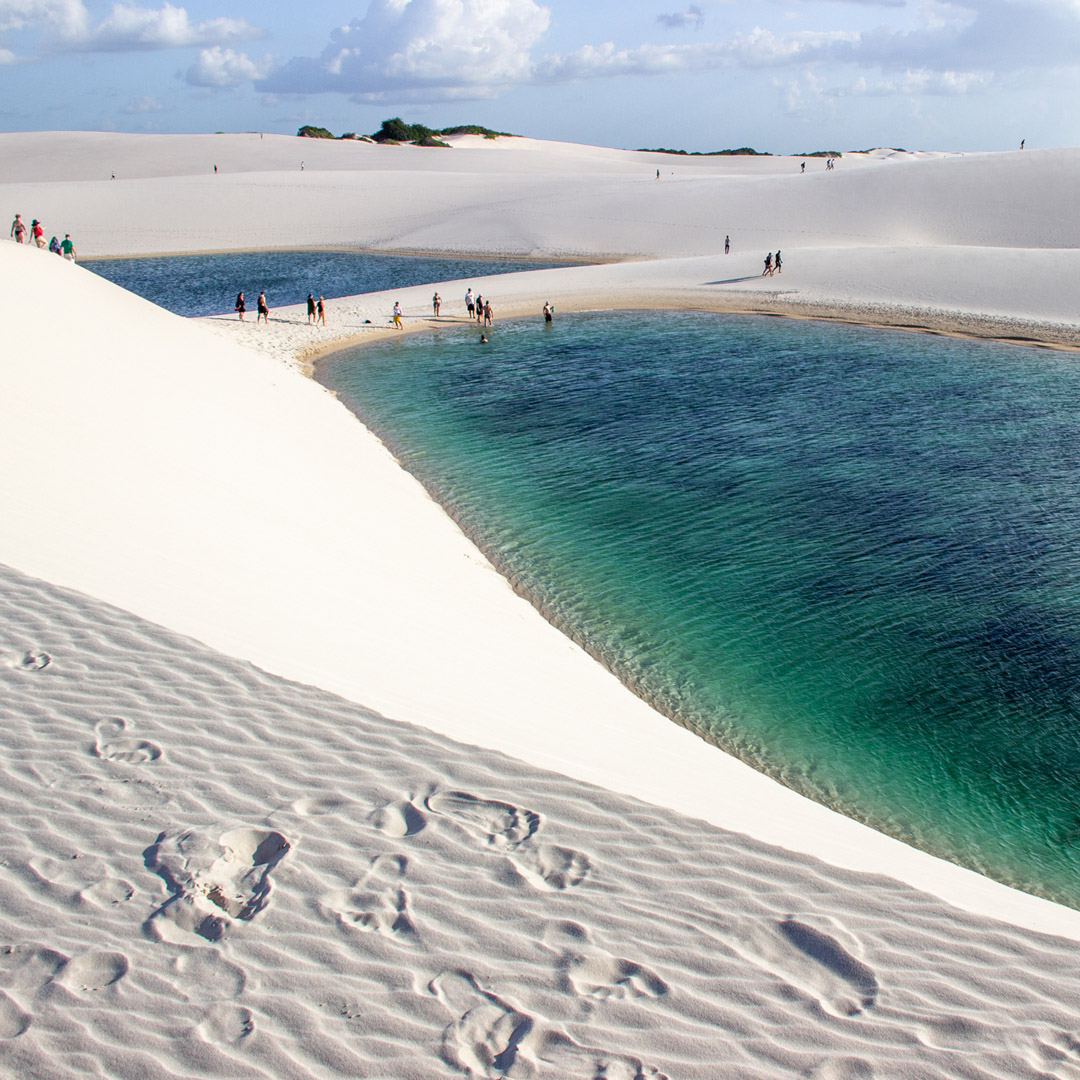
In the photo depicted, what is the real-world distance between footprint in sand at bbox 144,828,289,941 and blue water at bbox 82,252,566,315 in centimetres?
3519

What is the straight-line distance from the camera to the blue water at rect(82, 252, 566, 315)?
41.9 metres

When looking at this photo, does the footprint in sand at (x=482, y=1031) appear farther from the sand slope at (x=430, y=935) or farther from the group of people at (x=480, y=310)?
the group of people at (x=480, y=310)

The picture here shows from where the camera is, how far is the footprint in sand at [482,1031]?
3871 mm

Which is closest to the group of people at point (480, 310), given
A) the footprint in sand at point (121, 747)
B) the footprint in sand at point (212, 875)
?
the footprint in sand at point (121, 747)

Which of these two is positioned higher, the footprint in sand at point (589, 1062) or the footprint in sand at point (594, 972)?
the footprint in sand at point (594, 972)

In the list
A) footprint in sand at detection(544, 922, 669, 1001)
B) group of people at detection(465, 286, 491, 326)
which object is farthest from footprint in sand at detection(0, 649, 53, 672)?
group of people at detection(465, 286, 491, 326)

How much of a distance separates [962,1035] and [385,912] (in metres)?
2.72

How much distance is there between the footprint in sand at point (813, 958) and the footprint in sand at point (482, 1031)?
117 centimetres

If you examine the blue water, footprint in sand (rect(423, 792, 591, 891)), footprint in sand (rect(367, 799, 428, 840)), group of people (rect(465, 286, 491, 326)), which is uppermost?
the blue water

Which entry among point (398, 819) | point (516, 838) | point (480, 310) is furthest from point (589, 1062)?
point (480, 310)

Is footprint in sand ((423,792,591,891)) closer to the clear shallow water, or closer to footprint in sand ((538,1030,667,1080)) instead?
footprint in sand ((538,1030,667,1080))

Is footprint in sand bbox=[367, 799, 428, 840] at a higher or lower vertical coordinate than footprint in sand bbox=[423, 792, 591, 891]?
higher

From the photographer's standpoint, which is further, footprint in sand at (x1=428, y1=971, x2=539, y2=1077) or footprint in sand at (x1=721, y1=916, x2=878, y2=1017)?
footprint in sand at (x1=721, y1=916, x2=878, y2=1017)

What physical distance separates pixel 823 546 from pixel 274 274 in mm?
40073
